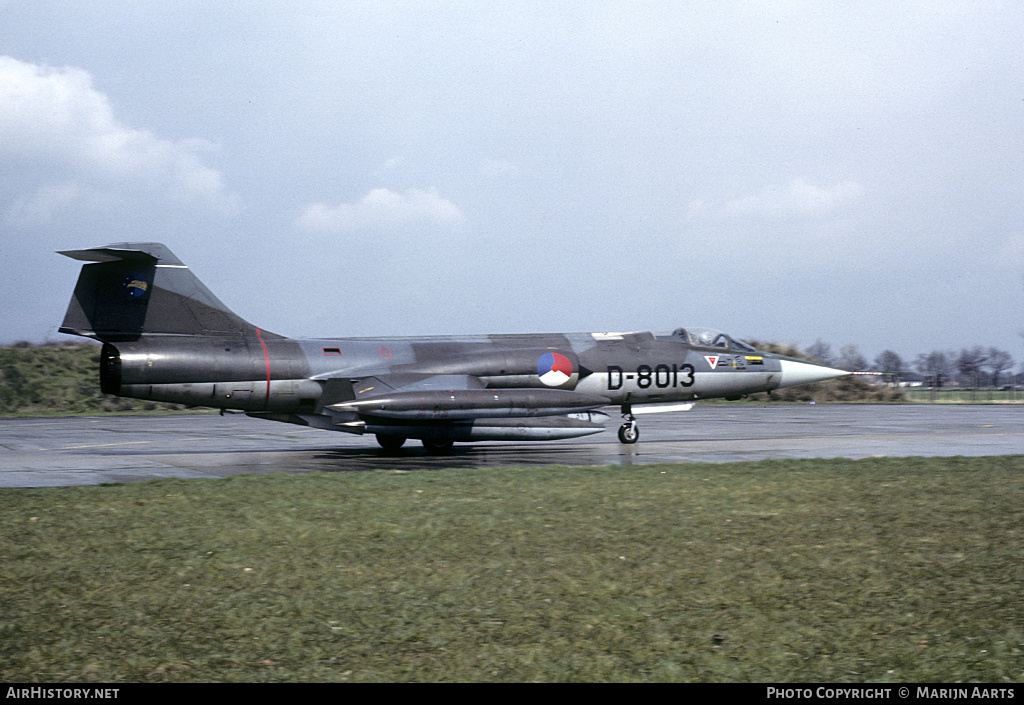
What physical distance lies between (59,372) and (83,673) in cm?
6279

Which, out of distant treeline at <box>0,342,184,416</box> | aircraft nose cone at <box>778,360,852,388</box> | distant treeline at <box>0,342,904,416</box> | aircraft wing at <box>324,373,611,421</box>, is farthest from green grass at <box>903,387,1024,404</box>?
distant treeline at <box>0,342,184,416</box>

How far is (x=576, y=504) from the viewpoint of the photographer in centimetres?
1109

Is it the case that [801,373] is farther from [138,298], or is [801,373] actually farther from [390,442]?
[138,298]

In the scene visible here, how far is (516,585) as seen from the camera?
723 centimetres

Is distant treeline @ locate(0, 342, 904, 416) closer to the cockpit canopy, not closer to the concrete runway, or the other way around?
the concrete runway

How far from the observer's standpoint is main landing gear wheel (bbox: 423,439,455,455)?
20.9m

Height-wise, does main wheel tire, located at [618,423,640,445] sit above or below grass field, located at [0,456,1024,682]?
above

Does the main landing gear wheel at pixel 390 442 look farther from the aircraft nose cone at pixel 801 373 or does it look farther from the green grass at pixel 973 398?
the green grass at pixel 973 398

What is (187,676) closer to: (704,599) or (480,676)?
(480,676)

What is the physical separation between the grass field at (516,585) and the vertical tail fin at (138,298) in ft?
23.5

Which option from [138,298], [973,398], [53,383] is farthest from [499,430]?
[973,398]

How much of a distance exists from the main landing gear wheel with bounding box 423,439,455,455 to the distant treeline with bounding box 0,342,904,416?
35.1 metres

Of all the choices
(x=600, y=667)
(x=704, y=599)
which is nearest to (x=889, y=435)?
(x=704, y=599)

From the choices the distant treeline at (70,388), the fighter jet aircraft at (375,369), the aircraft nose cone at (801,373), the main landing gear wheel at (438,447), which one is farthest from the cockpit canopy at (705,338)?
the distant treeline at (70,388)
